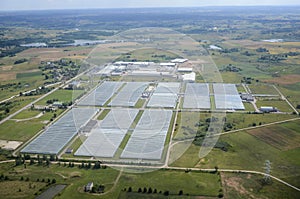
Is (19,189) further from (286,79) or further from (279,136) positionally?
(286,79)

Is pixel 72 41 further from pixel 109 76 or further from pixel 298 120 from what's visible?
pixel 298 120

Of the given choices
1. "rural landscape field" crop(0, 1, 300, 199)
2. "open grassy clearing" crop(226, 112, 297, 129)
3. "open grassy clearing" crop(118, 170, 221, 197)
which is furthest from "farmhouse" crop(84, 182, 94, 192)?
"open grassy clearing" crop(226, 112, 297, 129)

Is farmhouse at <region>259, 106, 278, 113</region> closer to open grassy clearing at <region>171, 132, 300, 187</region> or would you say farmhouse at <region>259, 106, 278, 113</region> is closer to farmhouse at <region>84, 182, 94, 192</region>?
open grassy clearing at <region>171, 132, 300, 187</region>

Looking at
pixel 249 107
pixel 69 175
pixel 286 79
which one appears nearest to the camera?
pixel 69 175

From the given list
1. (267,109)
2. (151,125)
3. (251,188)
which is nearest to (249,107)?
(267,109)

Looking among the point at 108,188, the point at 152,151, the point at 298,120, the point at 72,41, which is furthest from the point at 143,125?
the point at 72,41

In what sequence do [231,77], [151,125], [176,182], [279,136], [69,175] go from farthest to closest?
[231,77] → [151,125] → [279,136] → [69,175] → [176,182]
